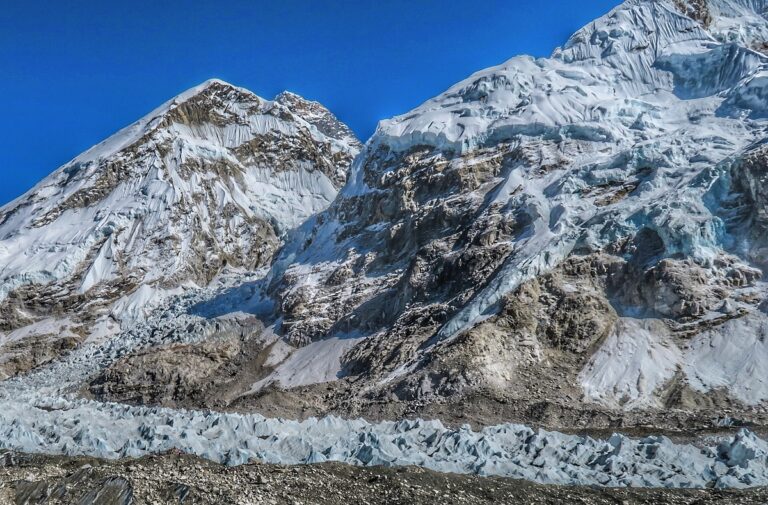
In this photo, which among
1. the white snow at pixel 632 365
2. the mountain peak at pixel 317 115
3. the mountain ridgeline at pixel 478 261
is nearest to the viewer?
the white snow at pixel 632 365

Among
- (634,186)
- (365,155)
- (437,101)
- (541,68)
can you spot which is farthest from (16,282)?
(634,186)

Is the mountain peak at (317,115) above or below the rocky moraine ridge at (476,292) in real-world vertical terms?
above

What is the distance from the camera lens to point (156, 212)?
76375 mm

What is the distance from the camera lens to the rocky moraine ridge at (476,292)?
24.0m

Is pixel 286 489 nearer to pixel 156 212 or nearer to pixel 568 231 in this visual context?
pixel 568 231

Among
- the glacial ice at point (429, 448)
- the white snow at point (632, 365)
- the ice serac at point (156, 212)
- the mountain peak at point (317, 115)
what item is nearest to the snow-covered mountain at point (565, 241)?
the white snow at point (632, 365)

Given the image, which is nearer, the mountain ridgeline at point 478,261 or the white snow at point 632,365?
the white snow at point 632,365

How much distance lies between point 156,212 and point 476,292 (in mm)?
50081

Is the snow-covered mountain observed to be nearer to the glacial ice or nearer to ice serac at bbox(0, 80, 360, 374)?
the glacial ice

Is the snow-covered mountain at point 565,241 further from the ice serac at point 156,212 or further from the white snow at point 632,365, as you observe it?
the ice serac at point 156,212

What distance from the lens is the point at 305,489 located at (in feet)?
53.6

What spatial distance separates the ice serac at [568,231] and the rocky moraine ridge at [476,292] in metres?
0.16

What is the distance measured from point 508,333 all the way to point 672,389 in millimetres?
8054

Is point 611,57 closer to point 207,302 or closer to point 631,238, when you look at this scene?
point 631,238
